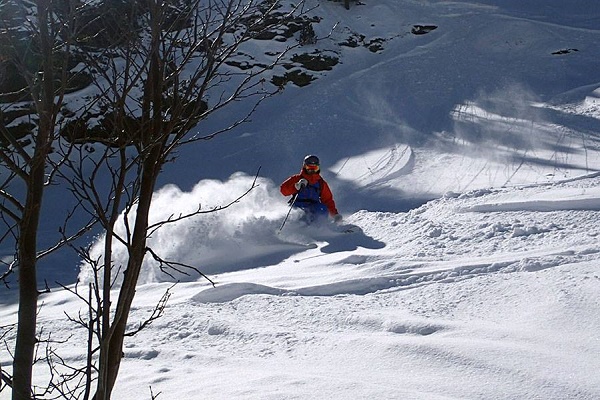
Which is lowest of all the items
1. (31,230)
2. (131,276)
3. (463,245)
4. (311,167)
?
(463,245)

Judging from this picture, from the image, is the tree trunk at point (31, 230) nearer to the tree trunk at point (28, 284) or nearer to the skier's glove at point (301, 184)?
the tree trunk at point (28, 284)

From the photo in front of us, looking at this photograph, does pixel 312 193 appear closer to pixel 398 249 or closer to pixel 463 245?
pixel 398 249

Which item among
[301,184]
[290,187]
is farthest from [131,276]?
[290,187]

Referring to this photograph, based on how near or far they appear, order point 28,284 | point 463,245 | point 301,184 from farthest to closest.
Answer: point 301,184
point 463,245
point 28,284

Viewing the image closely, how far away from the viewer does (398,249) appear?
6.97 metres

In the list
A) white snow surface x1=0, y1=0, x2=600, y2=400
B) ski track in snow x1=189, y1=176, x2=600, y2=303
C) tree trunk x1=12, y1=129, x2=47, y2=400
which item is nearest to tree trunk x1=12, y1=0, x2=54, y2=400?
tree trunk x1=12, y1=129, x2=47, y2=400

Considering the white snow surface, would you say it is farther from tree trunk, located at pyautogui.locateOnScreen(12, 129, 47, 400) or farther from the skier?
tree trunk, located at pyautogui.locateOnScreen(12, 129, 47, 400)

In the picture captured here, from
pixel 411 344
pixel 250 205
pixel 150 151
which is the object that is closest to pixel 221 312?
pixel 411 344

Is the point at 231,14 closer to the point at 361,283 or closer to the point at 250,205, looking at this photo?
the point at 361,283

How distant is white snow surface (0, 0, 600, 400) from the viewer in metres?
3.79

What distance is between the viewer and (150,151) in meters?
2.03

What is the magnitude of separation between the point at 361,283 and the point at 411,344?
6.17 feet

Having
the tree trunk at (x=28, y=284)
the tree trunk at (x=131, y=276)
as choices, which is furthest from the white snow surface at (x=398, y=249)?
the tree trunk at (x=28, y=284)

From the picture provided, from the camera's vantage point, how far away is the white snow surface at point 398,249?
3.79 metres
